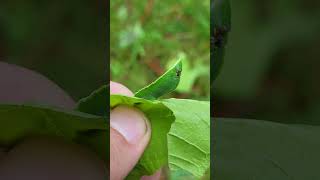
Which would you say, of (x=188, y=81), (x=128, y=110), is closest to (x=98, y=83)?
(x=128, y=110)

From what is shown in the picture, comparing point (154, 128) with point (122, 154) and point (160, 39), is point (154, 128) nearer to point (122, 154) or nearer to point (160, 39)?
point (122, 154)

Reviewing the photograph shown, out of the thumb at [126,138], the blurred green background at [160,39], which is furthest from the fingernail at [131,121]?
the blurred green background at [160,39]

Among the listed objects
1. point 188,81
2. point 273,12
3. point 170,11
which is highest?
point 273,12

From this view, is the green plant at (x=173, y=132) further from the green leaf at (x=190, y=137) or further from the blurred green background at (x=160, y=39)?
the blurred green background at (x=160, y=39)

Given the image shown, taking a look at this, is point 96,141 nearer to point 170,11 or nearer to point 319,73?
point 319,73

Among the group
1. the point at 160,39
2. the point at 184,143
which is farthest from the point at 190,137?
the point at 160,39

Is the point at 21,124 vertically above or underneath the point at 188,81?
A: above
